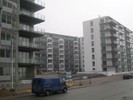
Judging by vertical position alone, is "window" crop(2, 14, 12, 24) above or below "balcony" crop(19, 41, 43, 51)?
above

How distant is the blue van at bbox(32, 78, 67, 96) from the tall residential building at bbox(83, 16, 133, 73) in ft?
216

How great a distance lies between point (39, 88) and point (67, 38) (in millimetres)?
117880

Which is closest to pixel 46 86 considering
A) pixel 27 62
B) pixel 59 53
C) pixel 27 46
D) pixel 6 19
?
pixel 6 19

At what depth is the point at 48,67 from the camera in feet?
427

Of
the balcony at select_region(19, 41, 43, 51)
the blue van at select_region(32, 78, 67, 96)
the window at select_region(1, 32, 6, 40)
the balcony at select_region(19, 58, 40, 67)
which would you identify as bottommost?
the blue van at select_region(32, 78, 67, 96)

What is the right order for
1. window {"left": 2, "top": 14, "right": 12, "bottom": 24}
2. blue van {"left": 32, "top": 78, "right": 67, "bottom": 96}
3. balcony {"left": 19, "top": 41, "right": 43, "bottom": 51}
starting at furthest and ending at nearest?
balcony {"left": 19, "top": 41, "right": 43, "bottom": 51}
window {"left": 2, "top": 14, "right": 12, "bottom": 24}
blue van {"left": 32, "top": 78, "right": 67, "bottom": 96}

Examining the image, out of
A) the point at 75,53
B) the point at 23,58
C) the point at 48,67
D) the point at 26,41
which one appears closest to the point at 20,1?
the point at 26,41

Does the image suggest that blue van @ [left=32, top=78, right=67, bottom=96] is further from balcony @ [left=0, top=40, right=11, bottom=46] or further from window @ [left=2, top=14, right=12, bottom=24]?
window @ [left=2, top=14, right=12, bottom=24]

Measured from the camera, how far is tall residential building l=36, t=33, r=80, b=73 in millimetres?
130000

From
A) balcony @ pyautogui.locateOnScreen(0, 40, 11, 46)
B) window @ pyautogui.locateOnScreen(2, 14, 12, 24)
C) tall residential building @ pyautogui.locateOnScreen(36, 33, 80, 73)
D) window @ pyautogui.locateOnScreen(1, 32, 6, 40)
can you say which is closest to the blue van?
balcony @ pyautogui.locateOnScreen(0, 40, 11, 46)

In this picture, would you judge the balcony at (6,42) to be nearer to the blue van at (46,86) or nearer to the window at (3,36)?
the window at (3,36)

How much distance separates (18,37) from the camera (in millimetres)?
44156

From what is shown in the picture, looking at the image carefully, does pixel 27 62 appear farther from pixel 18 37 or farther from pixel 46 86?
pixel 46 86

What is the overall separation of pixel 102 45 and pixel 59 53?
42909 millimetres
